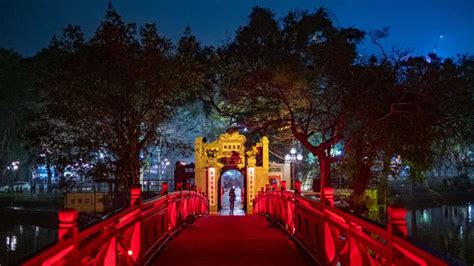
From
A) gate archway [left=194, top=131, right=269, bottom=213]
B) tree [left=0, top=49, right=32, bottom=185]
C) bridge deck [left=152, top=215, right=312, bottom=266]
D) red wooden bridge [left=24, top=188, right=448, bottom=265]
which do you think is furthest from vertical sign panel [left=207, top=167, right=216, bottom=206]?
bridge deck [left=152, top=215, right=312, bottom=266]

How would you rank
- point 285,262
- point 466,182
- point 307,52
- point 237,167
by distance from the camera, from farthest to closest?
point 466,182, point 237,167, point 307,52, point 285,262

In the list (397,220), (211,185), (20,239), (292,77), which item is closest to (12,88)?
(20,239)

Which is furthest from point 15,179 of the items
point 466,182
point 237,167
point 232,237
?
point 232,237

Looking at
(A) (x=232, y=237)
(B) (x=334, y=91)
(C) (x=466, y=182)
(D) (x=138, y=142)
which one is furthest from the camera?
(C) (x=466, y=182)

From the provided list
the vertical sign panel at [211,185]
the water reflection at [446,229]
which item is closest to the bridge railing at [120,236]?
the water reflection at [446,229]

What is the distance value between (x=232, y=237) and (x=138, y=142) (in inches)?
409

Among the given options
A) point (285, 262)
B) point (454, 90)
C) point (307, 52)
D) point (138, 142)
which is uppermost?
point (307, 52)

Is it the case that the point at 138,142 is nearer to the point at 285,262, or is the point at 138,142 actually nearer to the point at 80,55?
the point at 80,55

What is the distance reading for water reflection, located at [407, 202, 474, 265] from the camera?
2395cm

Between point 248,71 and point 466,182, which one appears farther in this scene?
point 466,182

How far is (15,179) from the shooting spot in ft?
181

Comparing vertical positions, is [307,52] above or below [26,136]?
above

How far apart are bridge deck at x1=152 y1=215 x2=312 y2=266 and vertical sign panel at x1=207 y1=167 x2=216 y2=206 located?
15061 millimetres

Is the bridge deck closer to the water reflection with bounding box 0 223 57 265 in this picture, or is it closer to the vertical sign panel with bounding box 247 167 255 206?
the water reflection with bounding box 0 223 57 265
